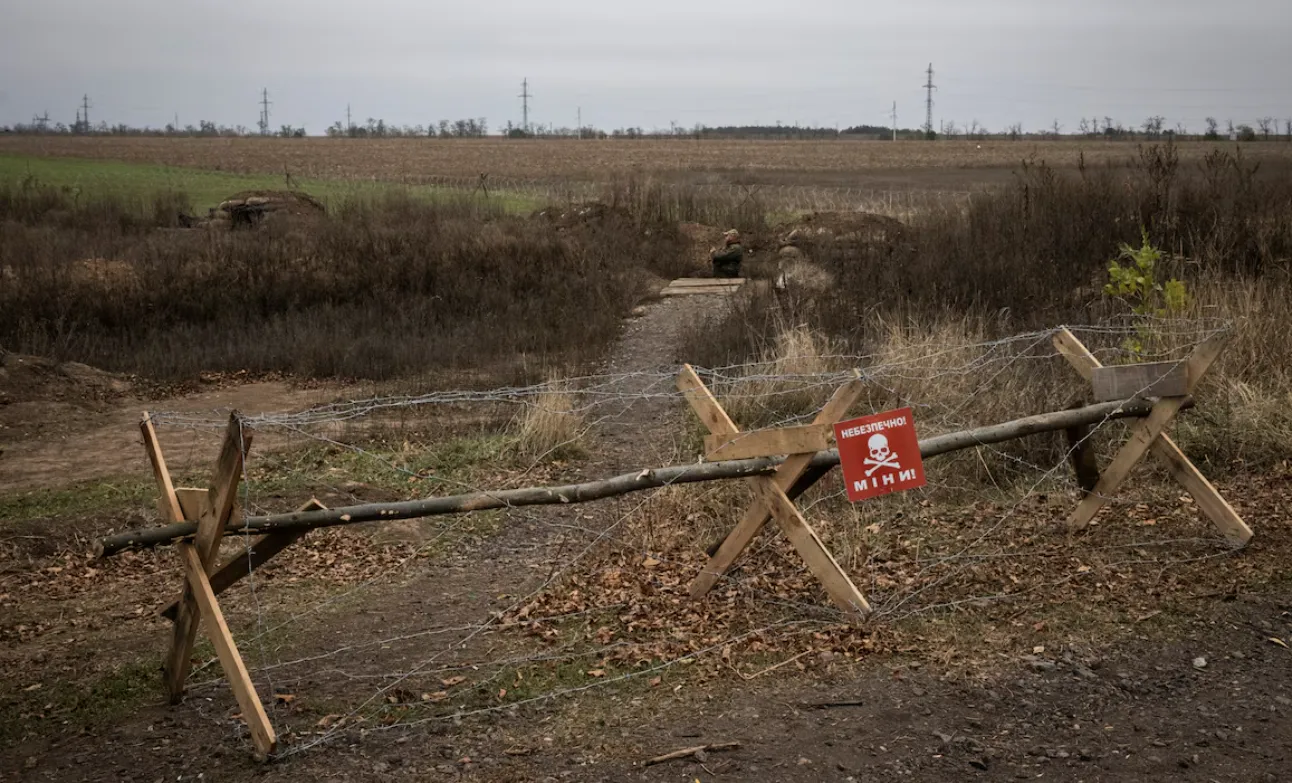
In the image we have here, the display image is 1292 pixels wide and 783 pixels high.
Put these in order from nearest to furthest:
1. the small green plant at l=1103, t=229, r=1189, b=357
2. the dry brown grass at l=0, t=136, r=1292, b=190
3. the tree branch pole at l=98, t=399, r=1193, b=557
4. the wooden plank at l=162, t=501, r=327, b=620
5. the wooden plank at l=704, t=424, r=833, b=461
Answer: the tree branch pole at l=98, t=399, r=1193, b=557
the wooden plank at l=162, t=501, r=327, b=620
the wooden plank at l=704, t=424, r=833, b=461
the small green plant at l=1103, t=229, r=1189, b=357
the dry brown grass at l=0, t=136, r=1292, b=190

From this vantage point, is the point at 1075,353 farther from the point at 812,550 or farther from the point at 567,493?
the point at 567,493

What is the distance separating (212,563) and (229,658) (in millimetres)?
478

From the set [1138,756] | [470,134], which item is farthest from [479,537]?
[470,134]

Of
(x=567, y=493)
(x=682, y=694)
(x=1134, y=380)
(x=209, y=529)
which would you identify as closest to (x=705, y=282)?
(x=1134, y=380)

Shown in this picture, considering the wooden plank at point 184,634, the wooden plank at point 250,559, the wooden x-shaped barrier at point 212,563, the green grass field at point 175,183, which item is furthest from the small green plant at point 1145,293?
the green grass field at point 175,183

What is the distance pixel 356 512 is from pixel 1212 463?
6282 millimetres

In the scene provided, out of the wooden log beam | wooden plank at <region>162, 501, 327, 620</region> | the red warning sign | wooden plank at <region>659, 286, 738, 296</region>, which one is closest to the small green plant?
the red warning sign

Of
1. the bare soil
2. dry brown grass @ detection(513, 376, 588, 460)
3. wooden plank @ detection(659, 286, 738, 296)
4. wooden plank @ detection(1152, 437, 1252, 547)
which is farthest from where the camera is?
wooden plank @ detection(659, 286, 738, 296)

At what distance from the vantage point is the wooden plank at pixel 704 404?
5.54 metres

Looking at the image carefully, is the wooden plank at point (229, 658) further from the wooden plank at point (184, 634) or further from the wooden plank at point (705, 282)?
the wooden plank at point (705, 282)

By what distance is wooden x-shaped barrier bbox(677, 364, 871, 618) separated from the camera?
5410 mm

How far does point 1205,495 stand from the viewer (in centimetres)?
652

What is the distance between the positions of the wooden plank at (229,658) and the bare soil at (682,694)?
139 mm

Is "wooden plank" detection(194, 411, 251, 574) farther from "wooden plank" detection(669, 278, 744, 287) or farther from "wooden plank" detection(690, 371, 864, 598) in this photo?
"wooden plank" detection(669, 278, 744, 287)
